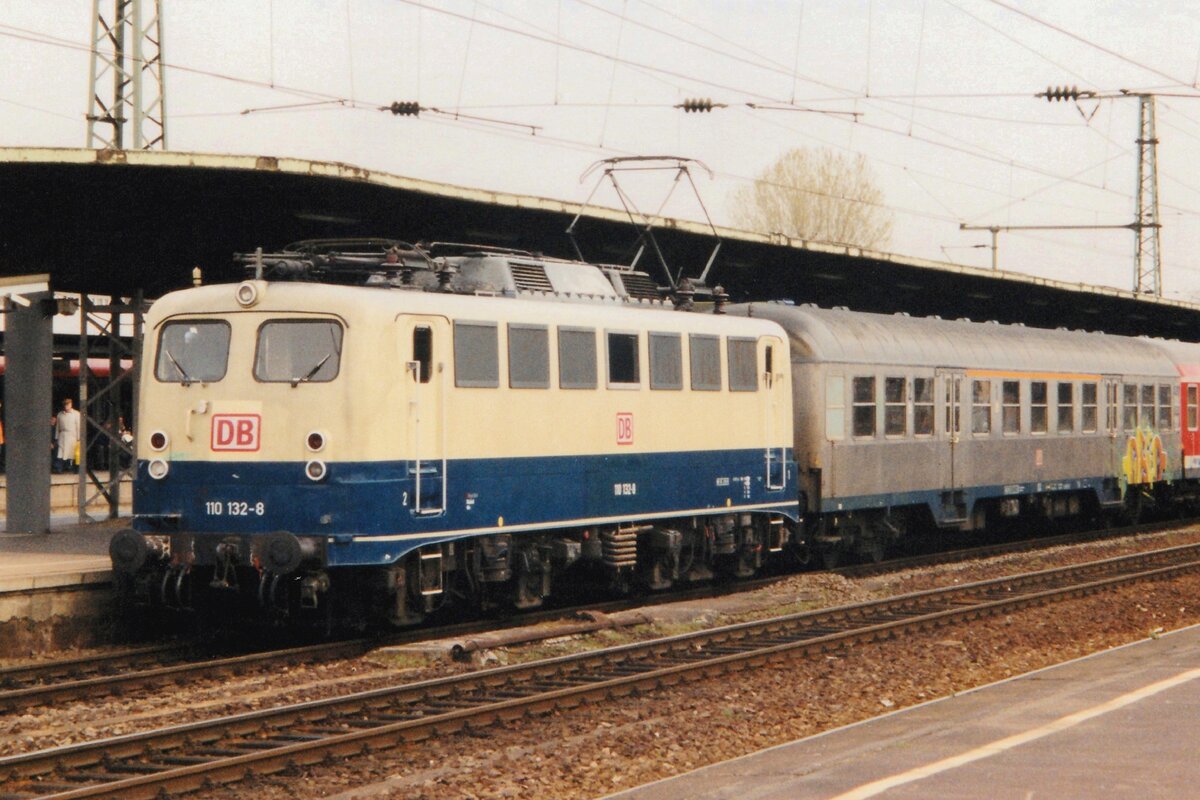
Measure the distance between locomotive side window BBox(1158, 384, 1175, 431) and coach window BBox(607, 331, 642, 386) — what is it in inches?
660

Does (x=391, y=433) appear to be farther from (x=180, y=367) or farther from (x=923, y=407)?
(x=923, y=407)

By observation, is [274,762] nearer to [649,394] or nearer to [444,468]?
[444,468]

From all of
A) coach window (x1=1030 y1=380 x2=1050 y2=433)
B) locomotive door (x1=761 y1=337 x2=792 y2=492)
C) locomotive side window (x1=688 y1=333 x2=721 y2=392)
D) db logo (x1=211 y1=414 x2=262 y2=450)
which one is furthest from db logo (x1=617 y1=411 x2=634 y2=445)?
coach window (x1=1030 y1=380 x2=1050 y2=433)

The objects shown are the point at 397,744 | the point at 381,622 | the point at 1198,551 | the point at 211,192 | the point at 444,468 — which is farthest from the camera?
the point at 1198,551

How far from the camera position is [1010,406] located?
26.5m

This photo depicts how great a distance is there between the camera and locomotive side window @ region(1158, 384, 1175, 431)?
31.5 metres

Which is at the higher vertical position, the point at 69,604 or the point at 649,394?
the point at 649,394

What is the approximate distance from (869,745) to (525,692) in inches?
147

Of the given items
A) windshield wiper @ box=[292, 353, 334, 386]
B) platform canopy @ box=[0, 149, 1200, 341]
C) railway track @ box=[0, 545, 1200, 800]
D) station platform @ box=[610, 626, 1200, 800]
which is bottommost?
railway track @ box=[0, 545, 1200, 800]

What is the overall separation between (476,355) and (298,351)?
67.2 inches

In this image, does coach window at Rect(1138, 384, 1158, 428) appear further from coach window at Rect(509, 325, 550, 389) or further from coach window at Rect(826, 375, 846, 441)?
coach window at Rect(509, 325, 550, 389)

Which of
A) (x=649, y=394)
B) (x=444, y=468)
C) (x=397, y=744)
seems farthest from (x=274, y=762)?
(x=649, y=394)

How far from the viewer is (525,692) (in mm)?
12859

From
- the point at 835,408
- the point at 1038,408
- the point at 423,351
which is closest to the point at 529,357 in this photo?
the point at 423,351
